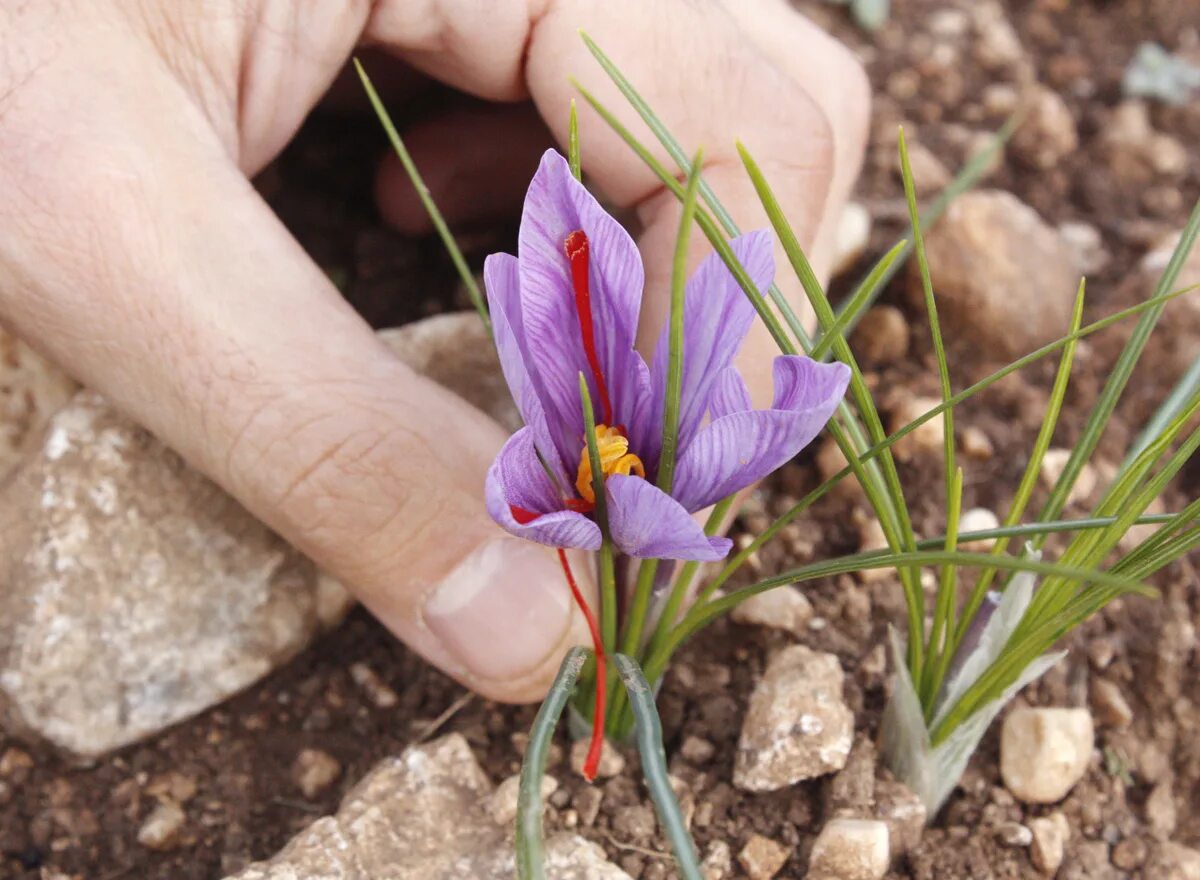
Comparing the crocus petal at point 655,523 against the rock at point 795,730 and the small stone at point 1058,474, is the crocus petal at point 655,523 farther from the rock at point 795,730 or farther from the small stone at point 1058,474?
the small stone at point 1058,474

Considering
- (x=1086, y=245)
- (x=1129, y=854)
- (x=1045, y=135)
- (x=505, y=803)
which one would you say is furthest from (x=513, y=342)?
(x=1045, y=135)

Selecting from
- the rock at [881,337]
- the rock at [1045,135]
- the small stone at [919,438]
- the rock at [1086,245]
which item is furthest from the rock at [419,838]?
the rock at [1045,135]

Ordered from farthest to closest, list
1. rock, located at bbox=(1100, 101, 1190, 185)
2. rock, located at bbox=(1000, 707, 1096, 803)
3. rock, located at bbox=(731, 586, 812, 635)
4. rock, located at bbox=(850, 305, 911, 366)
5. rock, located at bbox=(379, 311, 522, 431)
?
rock, located at bbox=(1100, 101, 1190, 185)
rock, located at bbox=(850, 305, 911, 366)
rock, located at bbox=(379, 311, 522, 431)
rock, located at bbox=(731, 586, 812, 635)
rock, located at bbox=(1000, 707, 1096, 803)

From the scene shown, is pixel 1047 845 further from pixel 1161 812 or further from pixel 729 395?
pixel 729 395

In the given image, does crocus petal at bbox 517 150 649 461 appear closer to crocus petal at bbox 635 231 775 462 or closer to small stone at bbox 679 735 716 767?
crocus petal at bbox 635 231 775 462

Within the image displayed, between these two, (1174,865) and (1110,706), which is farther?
(1110,706)

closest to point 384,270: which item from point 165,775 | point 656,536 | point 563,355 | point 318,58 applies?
point 318,58

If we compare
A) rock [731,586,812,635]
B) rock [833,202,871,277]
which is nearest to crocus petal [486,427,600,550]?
rock [731,586,812,635]
